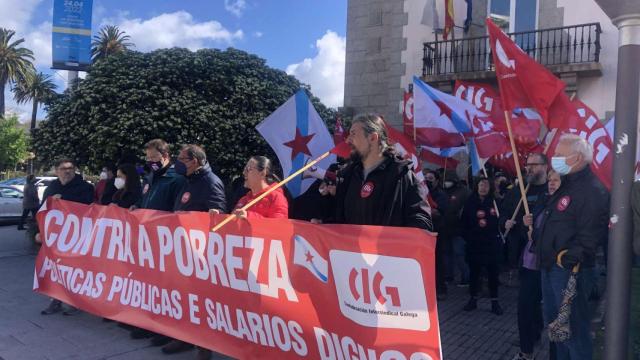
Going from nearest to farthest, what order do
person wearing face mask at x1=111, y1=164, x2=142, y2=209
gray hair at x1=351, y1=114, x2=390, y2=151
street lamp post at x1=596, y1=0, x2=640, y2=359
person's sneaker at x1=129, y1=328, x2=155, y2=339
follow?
street lamp post at x1=596, y1=0, x2=640, y2=359, gray hair at x1=351, y1=114, x2=390, y2=151, person's sneaker at x1=129, y1=328, x2=155, y2=339, person wearing face mask at x1=111, y1=164, x2=142, y2=209

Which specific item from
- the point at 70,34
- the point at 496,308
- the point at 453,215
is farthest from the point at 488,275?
the point at 70,34

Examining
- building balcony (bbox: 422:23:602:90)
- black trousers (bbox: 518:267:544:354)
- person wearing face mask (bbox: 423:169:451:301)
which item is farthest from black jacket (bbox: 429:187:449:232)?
building balcony (bbox: 422:23:602:90)

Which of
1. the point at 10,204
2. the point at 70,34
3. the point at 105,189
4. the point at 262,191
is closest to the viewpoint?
the point at 262,191

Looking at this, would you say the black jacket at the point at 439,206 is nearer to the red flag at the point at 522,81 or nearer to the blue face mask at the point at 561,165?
the red flag at the point at 522,81

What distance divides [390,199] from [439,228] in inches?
163

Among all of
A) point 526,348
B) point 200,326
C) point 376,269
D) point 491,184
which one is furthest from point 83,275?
point 491,184

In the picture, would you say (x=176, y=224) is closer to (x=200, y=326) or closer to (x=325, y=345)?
(x=200, y=326)

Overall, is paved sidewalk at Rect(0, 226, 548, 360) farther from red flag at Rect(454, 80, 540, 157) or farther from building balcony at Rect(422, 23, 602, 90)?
building balcony at Rect(422, 23, 602, 90)

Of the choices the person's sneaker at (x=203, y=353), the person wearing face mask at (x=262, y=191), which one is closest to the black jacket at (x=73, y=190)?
the person wearing face mask at (x=262, y=191)

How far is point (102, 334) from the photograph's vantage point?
17.8 ft

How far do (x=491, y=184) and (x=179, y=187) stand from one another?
393cm

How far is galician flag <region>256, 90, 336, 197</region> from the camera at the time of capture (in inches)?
231

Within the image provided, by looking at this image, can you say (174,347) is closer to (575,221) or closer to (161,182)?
(161,182)

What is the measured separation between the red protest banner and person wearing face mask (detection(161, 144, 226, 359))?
0.75 ft
